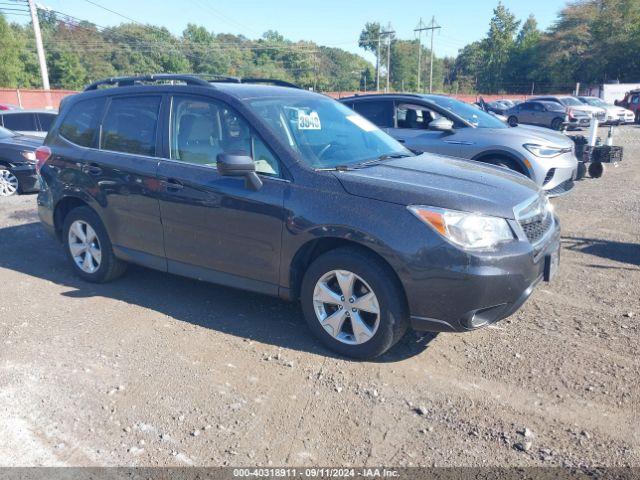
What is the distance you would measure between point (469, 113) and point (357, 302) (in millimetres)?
5824

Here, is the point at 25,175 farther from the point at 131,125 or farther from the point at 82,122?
the point at 131,125

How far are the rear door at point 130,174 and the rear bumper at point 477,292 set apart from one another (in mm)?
2364

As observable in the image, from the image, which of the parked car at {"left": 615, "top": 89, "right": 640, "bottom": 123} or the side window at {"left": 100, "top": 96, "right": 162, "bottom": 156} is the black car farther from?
the parked car at {"left": 615, "top": 89, "right": 640, "bottom": 123}

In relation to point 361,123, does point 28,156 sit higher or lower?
lower

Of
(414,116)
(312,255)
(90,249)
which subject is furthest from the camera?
(414,116)

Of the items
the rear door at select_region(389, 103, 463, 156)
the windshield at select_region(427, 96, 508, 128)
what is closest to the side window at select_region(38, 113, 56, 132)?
the rear door at select_region(389, 103, 463, 156)

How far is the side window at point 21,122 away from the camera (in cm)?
1225

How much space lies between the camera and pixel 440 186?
3.68m

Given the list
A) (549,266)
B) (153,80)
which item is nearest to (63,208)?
(153,80)

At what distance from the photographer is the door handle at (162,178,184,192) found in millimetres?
4367

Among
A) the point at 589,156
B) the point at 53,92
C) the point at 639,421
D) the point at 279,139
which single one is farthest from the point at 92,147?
the point at 53,92

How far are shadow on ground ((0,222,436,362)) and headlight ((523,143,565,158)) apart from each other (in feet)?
14.3

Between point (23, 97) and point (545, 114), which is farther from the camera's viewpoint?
point (23, 97)

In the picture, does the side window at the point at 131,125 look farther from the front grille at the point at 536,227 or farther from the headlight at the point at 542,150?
the headlight at the point at 542,150
